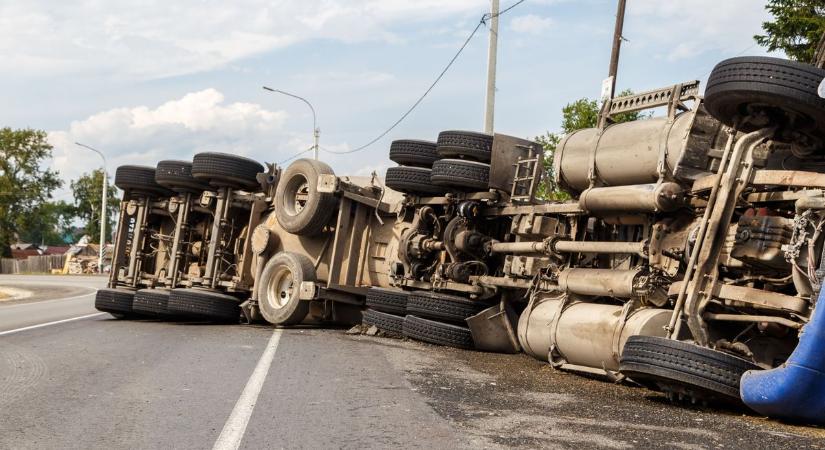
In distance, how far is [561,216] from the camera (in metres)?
10.3

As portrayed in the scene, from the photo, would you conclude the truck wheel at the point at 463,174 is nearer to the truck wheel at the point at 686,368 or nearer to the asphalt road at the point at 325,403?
the asphalt road at the point at 325,403

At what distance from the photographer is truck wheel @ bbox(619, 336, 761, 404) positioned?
20.7ft

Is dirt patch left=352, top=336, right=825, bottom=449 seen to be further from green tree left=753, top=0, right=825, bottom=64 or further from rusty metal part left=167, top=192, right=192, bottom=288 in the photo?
green tree left=753, top=0, right=825, bottom=64

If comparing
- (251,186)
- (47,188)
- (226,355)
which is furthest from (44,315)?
(47,188)

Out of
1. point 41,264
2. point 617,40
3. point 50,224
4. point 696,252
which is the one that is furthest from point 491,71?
point 50,224

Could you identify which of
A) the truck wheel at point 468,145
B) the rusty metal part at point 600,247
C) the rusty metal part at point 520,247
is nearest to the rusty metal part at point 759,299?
the rusty metal part at point 600,247

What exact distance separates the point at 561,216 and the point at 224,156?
248 inches

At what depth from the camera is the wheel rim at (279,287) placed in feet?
45.1

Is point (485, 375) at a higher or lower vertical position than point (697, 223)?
lower

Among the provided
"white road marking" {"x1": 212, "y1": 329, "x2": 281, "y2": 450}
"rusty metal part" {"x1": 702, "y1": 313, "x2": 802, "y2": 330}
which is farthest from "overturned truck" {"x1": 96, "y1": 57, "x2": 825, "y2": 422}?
"white road marking" {"x1": 212, "y1": 329, "x2": 281, "y2": 450}

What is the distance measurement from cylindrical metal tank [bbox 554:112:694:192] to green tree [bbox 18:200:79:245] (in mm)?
78303

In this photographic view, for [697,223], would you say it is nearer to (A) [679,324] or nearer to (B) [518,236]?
(A) [679,324]

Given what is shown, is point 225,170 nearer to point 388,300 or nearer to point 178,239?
point 178,239

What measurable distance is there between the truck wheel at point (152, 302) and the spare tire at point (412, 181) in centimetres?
418
